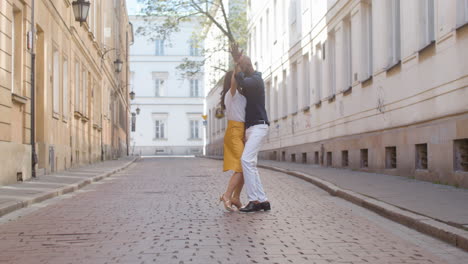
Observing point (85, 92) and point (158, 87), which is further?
point (158, 87)

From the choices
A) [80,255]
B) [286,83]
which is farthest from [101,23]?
[80,255]

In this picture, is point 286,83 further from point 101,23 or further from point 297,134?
point 101,23

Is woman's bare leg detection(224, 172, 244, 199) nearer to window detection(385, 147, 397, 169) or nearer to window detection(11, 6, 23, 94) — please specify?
window detection(11, 6, 23, 94)

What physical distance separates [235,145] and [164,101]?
67.3 m

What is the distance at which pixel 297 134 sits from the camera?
26953mm

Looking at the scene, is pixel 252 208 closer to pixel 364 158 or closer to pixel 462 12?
pixel 462 12

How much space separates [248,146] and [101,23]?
23.6 metres

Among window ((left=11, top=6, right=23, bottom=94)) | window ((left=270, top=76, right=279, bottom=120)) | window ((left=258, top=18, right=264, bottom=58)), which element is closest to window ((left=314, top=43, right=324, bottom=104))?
window ((left=270, top=76, right=279, bottom=120))

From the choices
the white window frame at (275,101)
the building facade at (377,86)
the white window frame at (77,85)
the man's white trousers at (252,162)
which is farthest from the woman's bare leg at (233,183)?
the white window frame at (275,101)

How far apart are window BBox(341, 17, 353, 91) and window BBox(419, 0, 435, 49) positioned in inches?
246

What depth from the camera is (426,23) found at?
13.4 meters

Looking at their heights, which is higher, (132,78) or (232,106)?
(132,78)

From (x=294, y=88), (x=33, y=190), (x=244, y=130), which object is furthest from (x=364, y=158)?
(x=294, y=88)

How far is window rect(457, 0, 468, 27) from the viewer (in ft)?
37.2
